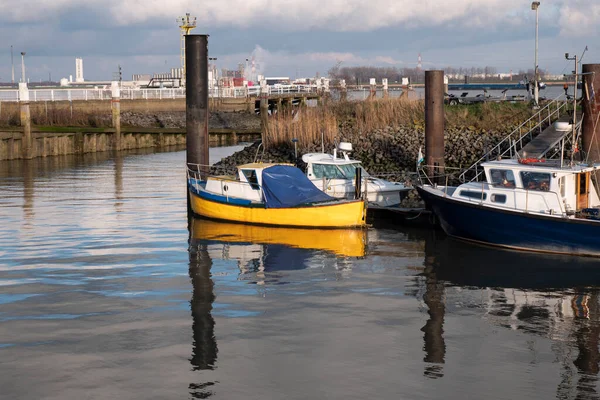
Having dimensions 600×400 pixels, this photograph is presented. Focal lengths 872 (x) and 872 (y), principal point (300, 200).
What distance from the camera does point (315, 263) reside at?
2373 centimetres

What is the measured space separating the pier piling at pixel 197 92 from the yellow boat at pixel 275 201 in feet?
8.77

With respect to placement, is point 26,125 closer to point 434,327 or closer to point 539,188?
point 539,188

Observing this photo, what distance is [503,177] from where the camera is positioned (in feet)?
83.1

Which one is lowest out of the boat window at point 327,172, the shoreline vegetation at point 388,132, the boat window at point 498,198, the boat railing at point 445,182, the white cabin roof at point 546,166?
the boat window at point 498,198

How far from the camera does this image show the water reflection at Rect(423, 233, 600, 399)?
15.8 metres

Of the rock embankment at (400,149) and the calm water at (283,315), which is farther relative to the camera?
the rock embankment at (400,149)

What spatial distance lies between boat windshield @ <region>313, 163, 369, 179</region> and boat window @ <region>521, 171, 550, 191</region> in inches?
294

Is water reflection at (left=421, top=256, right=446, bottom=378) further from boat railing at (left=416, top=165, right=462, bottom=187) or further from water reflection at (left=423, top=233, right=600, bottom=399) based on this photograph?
boat railing at (left=416, top=165, right=462, bottom=187)

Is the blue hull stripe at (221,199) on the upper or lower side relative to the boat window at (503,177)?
lower

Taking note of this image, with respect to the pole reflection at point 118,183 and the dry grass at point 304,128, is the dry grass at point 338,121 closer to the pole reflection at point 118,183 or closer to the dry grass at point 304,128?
the dry grass at point 304,128

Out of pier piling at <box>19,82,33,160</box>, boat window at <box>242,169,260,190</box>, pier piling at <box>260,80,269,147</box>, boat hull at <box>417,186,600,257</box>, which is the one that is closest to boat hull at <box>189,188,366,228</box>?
boat window at <box>242,169,260,190</box>

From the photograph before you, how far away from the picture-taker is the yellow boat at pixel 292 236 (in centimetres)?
2606

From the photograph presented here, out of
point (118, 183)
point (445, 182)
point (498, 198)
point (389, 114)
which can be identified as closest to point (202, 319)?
point (498, 198)

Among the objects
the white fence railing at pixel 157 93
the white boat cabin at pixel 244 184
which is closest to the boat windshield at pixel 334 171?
the white boat cabin at pixel 244 184
